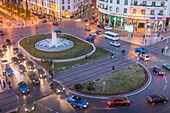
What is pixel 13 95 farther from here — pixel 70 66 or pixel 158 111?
pixel 158 111

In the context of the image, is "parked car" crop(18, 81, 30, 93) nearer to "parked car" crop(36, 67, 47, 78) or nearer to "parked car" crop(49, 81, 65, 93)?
"parked car" crop(49, 81, 65, 93)

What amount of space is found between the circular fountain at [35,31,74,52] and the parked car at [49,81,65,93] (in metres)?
22.3

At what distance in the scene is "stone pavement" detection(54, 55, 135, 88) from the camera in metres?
46.8

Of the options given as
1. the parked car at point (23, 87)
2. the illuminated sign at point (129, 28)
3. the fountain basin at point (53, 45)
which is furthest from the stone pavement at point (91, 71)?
the illuminated sign at point (129, 28)

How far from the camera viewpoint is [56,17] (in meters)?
111

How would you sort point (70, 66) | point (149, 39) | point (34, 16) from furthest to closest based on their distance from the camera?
point (34, 16) < point (149, 39) < point (70, 66)

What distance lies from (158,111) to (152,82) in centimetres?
1104

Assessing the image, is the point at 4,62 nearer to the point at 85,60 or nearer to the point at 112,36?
the point at 85,60

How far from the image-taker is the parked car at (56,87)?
136ft

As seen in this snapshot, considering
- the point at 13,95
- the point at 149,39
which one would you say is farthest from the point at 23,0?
the point at 13,95

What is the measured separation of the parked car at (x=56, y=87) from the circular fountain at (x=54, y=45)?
22.3m

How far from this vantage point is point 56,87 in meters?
41.9

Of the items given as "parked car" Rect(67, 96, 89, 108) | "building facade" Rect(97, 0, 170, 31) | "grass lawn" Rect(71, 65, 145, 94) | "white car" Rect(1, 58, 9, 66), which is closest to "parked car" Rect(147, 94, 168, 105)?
"grass lawn" Rect(71, 65, 145, 94)

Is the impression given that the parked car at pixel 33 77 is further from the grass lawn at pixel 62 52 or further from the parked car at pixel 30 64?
the grass lawn at pixel 62 52
